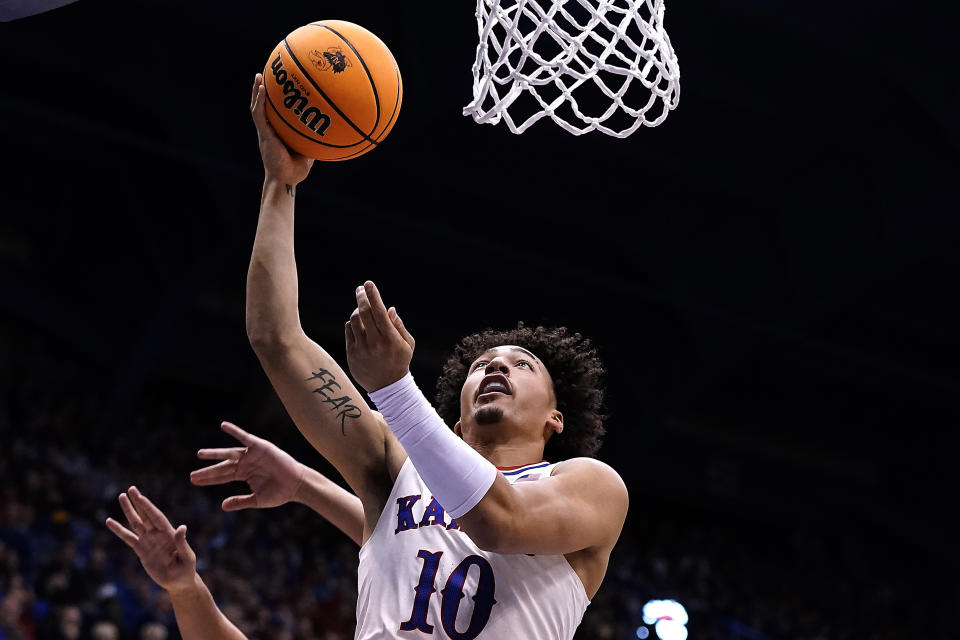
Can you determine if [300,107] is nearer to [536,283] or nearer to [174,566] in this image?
[174,566]

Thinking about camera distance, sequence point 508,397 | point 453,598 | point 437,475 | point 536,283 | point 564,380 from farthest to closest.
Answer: point 536,283
point 564,380
point 508,397
point 453,598
point 437,475

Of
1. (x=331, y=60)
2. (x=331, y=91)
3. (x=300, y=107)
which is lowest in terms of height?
(x=300, y=107)

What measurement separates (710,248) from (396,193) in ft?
12.8

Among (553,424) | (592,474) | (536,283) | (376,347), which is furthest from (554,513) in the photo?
(536,283)

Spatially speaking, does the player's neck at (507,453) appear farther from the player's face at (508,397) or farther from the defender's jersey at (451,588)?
the defender's jersey at (451,588)

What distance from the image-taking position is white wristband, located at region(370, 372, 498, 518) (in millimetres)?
2051

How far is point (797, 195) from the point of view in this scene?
1229 cm

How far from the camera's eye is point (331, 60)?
286 centimetres

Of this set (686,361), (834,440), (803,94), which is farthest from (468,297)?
(834,440)

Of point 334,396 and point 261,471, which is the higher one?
point 334,396

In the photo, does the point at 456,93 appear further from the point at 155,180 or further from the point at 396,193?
the point at 155,180

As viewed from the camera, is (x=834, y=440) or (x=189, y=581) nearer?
(x=189, y=581)

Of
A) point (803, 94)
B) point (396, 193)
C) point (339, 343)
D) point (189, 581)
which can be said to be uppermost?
point (803, 94)

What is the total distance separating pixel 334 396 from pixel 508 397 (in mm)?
460
